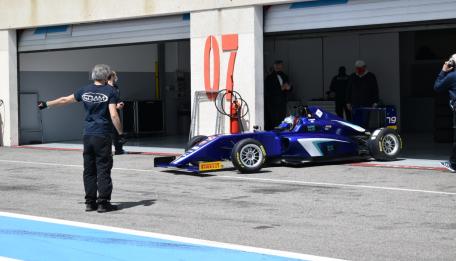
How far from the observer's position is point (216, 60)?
50.7 ft

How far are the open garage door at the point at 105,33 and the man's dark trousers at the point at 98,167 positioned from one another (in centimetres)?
791

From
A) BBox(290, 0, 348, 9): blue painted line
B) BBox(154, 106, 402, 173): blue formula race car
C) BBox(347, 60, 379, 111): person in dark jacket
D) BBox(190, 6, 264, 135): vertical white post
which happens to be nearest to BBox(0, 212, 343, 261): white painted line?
BBox(154, 106, 402, 173): blue formula race car

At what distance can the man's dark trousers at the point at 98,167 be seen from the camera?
850 cm

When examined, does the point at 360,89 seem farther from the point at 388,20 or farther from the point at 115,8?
the point at 115,8

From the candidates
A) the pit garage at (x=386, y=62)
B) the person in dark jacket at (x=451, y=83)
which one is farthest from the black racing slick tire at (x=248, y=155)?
the pit garage at (x=386, y=62)

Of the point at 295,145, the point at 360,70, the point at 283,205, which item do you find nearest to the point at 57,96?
the point at 360,70

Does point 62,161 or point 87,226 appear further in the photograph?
point 62,161

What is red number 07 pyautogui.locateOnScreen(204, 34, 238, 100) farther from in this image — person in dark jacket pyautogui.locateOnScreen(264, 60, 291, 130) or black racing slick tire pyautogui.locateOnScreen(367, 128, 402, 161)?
black racing slick tire pyautogui.locateOnScreen(367, 128, 402, 161)

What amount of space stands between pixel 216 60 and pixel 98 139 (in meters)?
7.19

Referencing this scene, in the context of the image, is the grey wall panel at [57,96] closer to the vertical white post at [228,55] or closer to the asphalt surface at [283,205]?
the vertical white post at [228,55]

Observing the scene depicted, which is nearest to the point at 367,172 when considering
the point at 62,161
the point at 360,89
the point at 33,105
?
the point at 360,89

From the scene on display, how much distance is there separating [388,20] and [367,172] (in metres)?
2.92

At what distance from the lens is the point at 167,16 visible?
54.0 ft

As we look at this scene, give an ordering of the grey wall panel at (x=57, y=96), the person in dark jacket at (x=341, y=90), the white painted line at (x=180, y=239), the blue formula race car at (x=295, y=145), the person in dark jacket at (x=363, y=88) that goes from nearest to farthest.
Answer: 1. the white painted line at (x=180, y=239)
2. the blue formula race car at (x=295, y=145)
3. the person in dark jacket at (x=363, y=88)
4. the person in dark jacket at (x=341, y=90)
5. the grey wall panel at (x=57, y=96)
